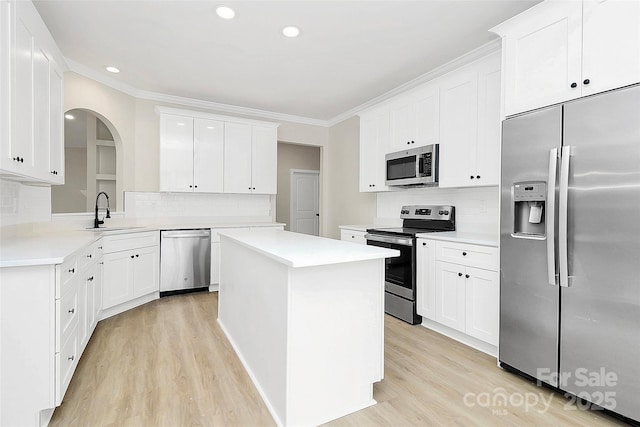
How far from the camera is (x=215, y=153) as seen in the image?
4480mm

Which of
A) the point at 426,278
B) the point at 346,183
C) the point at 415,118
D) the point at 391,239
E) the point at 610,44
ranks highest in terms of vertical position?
the point at 415,118

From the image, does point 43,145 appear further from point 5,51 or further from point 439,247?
point 439,247

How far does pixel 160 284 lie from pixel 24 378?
238 cm

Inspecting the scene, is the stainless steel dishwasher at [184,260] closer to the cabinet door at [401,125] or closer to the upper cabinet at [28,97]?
the upper cabinet at [28,97]

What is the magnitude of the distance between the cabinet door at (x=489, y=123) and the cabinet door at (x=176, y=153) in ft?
11.6

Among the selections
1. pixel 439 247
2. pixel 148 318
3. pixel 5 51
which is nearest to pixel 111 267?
pixel 148 318

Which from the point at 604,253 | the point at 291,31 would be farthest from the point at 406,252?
the point at 291,31

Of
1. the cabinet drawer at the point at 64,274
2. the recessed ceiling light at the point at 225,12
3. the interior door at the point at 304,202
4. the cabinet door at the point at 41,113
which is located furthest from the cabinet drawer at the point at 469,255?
the interior door at the point at 304,202

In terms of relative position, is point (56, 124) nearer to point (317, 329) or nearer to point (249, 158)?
point (249, 158)

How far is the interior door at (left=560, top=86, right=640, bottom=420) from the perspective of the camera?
1628 millimetres

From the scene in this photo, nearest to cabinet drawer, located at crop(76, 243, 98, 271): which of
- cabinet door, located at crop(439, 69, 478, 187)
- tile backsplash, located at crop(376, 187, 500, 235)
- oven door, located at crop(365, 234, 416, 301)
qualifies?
oven door, located at crop(365, 234, 416, 301)

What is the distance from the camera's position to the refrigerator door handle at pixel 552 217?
1899 mm

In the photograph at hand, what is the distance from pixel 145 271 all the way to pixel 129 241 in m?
0.43

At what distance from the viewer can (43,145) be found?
7.69 ft
